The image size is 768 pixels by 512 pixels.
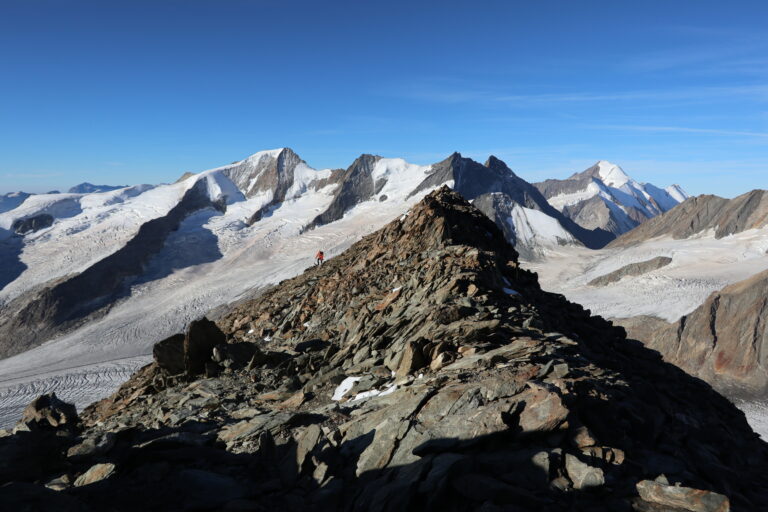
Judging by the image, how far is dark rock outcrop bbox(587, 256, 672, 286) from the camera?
8323cm

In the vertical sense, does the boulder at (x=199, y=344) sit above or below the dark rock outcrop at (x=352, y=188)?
below

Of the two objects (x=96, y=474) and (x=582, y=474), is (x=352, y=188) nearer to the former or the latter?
(x=96, y=474)

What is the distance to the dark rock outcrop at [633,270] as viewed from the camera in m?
83.2

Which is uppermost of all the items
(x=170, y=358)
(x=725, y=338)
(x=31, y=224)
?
(x=31, y=224)

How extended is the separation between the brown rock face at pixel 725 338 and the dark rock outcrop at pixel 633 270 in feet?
71.3

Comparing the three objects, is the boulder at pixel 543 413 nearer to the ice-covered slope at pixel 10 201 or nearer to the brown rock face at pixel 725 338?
the brown rock face at pixel 725 338

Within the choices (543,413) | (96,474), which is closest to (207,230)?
(96,474)

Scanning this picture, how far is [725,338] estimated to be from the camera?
181 ft

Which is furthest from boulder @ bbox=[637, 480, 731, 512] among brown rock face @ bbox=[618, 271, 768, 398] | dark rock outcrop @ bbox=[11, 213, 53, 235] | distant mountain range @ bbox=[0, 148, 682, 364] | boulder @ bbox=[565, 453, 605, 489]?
dark rock outcrop @ bbox=[11, 213, 53, 235]

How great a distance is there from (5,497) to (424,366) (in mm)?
7645

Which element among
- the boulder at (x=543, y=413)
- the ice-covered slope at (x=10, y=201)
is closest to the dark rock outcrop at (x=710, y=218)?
the boulder at (x=543, y=413)

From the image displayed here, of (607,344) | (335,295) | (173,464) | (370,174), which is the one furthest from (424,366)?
(370,174)

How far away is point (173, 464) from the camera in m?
6.93

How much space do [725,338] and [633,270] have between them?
31.6 metres
